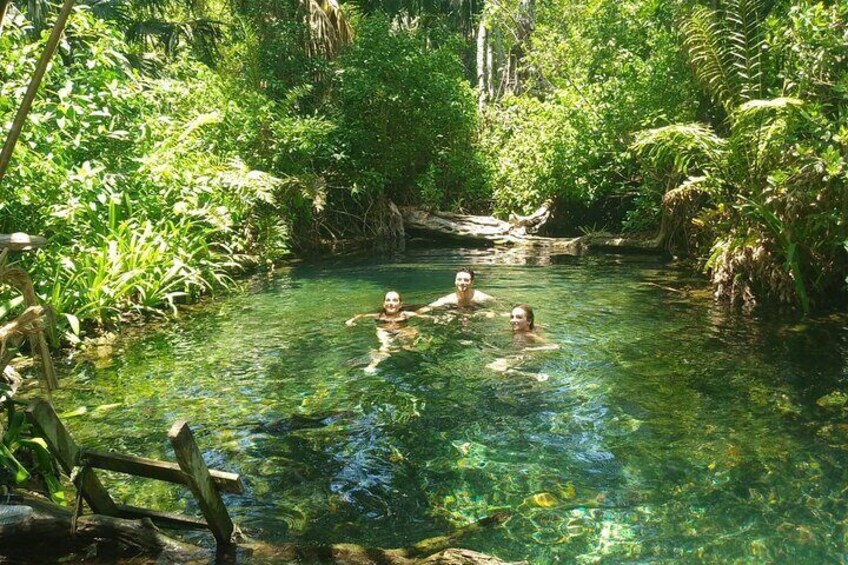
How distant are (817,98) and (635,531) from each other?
311 inches

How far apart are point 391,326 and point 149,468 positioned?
251 inches

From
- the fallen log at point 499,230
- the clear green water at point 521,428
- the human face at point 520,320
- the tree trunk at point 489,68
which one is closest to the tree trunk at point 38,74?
the clear green water at point 521,428

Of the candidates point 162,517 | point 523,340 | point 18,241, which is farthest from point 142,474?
point 523,340

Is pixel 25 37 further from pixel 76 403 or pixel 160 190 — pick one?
pixel 76 403

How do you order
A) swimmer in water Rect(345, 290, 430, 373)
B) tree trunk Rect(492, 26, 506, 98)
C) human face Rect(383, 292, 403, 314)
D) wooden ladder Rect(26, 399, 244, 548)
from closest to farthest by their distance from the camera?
wooden ladder Rect(26, 399, 244, 548)
swimmer in water Rect(345, 290, 430, 373)
human face Rect(383, 292, 403, 314)
tree trunk Rect(492, 26, 506, 98)

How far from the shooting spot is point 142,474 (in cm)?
395

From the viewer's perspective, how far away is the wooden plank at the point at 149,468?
12.6 feet

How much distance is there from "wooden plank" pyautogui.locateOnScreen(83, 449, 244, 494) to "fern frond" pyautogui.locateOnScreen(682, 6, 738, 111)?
33.3 ft

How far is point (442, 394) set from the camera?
7492 mm

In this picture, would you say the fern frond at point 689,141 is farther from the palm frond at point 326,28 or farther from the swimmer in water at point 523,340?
the palm frond at point 326,28

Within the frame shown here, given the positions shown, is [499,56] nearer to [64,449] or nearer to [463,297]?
[463,297]

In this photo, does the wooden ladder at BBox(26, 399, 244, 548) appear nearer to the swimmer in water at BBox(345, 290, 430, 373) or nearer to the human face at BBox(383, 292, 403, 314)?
the swimmer in water at BBox(345, 290, 430, 373)

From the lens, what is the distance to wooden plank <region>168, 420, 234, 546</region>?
3521 millimetres

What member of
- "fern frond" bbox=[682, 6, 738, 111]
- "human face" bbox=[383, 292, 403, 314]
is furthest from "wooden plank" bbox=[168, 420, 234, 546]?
"fern frond" bbox=[682, 6, 738, 111]
